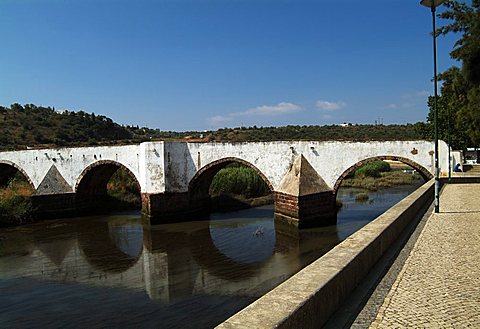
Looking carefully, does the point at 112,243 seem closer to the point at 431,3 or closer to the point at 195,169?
the point at 195,169

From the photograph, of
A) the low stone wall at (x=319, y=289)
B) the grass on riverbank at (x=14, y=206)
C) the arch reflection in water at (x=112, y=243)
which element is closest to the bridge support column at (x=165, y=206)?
the arch reflection in water at (x=112, y=243)

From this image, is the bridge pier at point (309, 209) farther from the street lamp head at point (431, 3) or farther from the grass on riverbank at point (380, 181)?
the grass on riverbank at point (380, 181)

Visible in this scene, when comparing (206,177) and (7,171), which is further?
(7,171)

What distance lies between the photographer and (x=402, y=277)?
466 centimetres

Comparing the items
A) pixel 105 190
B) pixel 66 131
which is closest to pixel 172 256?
pixel 105 190

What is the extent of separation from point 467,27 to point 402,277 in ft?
38.6

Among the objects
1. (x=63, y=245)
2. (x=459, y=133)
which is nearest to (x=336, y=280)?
(x=63, y=245)

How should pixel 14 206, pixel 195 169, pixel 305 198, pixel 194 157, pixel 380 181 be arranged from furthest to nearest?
pixel 380 181 < pixel 14 206 < pixel 194 157 < pixel 195 169 < pixel 305 198

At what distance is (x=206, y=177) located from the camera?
60.2ft

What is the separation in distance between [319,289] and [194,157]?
1432 cm

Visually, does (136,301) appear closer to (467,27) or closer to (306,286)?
(306,286)

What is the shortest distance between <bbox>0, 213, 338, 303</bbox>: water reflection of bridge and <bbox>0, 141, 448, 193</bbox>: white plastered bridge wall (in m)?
2.32

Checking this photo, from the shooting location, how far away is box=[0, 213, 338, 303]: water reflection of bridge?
939 cm

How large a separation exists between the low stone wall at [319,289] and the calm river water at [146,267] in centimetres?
340
